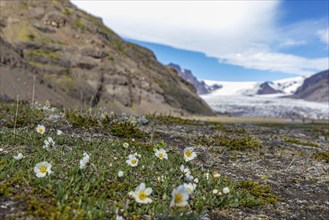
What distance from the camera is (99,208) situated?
655 centimetres

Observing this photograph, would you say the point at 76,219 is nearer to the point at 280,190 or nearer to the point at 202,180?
the point at 202,180

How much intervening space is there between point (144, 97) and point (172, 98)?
20.3 m

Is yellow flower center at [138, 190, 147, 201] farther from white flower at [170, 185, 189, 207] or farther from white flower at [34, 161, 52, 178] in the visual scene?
white flower at [34, 161, 52, 178]

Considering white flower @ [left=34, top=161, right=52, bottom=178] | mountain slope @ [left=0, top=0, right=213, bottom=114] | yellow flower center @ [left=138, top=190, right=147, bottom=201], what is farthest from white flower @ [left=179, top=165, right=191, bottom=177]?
mountain slope @ [left=0, top=0, right=213, bottom=114]

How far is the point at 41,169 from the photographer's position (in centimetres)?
693

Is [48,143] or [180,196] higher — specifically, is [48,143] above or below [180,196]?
below

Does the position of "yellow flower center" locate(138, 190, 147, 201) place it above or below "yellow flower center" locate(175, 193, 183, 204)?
below

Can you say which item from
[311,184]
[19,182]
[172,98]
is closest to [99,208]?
[19,182]

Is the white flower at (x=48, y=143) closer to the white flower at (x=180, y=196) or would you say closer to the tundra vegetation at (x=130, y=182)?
the tundra vegetation at (x=130, y=182)

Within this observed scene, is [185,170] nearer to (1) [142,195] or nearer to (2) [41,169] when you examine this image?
(1) [142,195]

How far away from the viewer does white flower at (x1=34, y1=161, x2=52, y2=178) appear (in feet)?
22.4

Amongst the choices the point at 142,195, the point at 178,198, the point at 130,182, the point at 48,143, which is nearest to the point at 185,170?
the point at 130,182

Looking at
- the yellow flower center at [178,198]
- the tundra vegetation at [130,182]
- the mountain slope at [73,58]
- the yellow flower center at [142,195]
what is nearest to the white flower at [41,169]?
the tundra vegetation at [130,182]

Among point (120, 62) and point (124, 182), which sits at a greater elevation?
point (120, 62)
